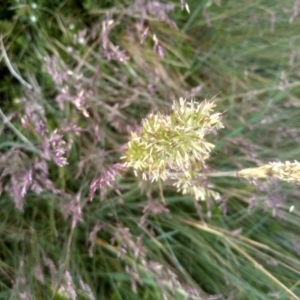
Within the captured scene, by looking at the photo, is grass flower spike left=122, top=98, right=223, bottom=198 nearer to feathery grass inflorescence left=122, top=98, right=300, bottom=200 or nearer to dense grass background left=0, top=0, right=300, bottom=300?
feathery grass inflorescence left=122, top=98, right=300, bottom=200

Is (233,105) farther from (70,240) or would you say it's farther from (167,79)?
(70,240)

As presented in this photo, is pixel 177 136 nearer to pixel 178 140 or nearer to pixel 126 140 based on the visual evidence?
pixel 178 140

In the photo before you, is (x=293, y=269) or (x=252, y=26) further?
(x=252, y=26)

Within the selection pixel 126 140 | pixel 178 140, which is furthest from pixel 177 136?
pixel 126 140

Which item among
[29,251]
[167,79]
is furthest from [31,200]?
[167,79]

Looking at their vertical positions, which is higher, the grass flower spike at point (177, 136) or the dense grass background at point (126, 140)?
the grass flower spike at point (177, 136)

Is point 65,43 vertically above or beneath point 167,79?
above

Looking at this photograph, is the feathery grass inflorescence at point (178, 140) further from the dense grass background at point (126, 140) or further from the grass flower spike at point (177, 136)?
the dense grass background at point (126, 140)

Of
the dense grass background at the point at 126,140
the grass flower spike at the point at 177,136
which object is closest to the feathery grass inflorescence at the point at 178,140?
the grass flower spike at the point at 177,136
